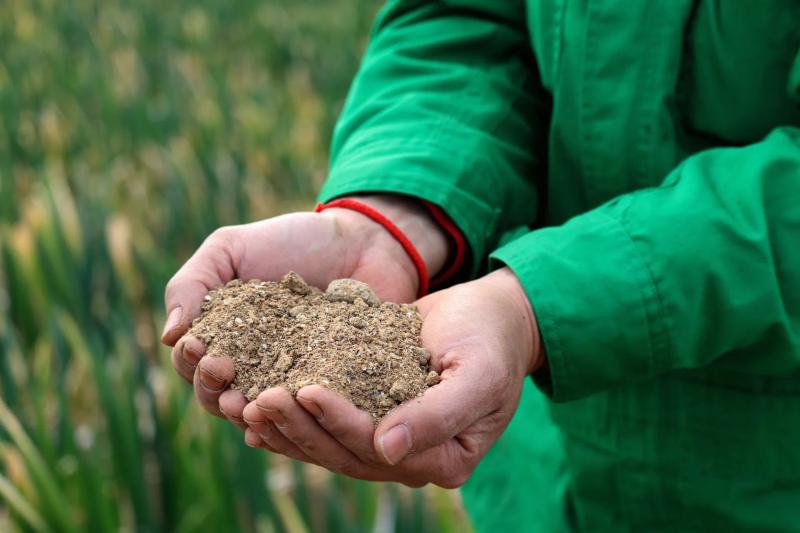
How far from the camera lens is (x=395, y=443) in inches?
25.5

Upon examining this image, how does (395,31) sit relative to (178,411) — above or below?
above

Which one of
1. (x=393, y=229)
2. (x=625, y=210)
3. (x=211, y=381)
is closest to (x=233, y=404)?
(x=211, y=381)

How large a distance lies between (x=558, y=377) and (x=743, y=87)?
1.03ft

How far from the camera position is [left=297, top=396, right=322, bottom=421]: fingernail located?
649 millimetres

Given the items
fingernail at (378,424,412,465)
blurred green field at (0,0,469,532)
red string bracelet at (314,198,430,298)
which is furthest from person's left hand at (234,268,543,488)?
blurred green field at (0,0,469,532)

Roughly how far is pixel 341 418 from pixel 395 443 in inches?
1.8

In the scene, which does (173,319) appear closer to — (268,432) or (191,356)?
(191,356)

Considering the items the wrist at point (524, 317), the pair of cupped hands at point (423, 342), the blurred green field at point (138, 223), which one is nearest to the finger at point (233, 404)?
the pair of cupped hands at point (423, 342)

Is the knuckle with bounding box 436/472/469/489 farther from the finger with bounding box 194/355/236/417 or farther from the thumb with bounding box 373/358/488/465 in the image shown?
the finger with bounding box 194/355/236/417

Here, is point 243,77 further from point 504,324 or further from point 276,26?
point 504,324

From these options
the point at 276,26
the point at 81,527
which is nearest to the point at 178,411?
the point at 81,527

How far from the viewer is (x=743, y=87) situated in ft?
2.59

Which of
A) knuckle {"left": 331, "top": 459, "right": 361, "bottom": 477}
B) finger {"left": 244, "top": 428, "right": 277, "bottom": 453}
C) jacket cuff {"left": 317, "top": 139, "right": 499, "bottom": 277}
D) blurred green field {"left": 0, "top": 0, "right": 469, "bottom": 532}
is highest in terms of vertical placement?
jacket cuff {"left": 317, "top": 139, "right": 499, "bottom": 277}

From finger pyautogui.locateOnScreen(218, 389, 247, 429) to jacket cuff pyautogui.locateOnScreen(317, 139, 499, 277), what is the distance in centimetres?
24
